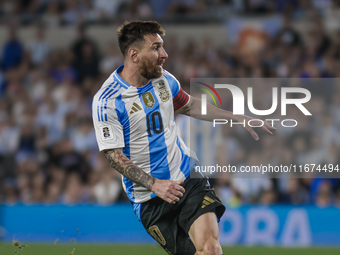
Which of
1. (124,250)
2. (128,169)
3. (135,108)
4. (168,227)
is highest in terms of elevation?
(135,108)

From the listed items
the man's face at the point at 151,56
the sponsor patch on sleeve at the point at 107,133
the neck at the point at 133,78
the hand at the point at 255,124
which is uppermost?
the man's face at the point at 151,56

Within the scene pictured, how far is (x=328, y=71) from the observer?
11.7 meters

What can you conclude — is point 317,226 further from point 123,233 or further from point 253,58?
point 253,58

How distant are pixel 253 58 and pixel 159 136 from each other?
770 centimetres

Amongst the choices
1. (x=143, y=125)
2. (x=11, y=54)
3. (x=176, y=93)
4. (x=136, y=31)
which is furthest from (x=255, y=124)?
(x=11, y=54)

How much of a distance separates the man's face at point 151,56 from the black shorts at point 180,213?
107 centimetres

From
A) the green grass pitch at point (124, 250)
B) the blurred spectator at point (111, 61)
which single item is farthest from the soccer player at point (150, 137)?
the blurred spectator at point (111, 61)

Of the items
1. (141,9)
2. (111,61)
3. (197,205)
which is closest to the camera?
(197,205)

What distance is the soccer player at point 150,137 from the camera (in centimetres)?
A: 484

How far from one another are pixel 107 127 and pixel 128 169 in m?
0.43

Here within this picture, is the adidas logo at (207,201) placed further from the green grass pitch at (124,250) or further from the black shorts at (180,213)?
the green grass pitch at (124,250)

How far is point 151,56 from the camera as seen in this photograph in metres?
4.91

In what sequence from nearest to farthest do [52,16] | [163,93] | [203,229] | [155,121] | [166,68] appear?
[203,229], [155,121], [163,93], [166,68], [52,16]

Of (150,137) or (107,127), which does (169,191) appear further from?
(107,127)
